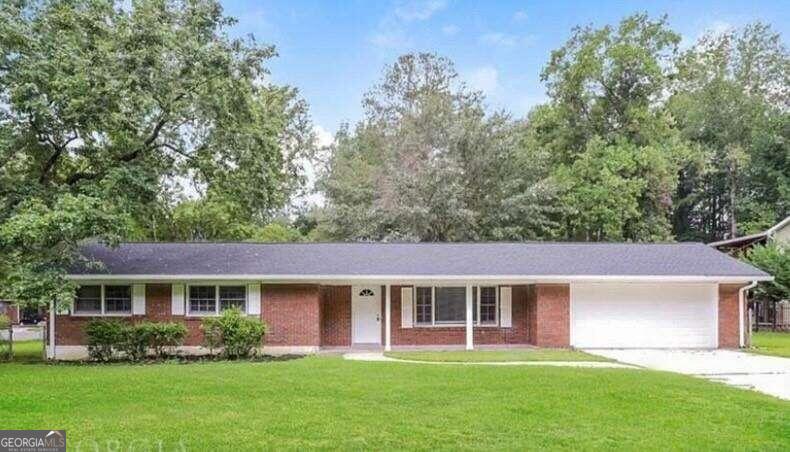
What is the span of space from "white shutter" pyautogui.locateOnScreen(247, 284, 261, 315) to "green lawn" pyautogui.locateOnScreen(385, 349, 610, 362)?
3883 mm

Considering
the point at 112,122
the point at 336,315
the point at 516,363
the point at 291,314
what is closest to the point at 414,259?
the point at 336,315

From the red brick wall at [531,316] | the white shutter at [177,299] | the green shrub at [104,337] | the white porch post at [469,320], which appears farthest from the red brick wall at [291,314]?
the red brick wall at [531,316]

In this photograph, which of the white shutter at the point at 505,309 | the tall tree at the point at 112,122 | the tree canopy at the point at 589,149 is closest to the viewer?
the tall tree at the point at 112,122

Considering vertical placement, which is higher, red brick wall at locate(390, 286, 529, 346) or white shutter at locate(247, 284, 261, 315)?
white shutter at locate(247, 284, 261, 315)

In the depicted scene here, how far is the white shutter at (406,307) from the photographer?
21.5 meters

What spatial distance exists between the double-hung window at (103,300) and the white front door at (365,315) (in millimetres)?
6392

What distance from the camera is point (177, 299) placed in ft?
65.3

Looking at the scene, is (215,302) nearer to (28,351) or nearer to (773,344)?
(28,351)

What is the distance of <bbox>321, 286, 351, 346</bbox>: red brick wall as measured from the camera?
21391 millimetres

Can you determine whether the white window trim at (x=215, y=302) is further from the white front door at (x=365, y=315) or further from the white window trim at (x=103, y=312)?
the white front door at (x=365, y=315)

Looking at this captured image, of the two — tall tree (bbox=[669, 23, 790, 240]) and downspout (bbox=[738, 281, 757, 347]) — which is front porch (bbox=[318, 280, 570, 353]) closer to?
downspout (bbox=[738, 281, 757, 347])

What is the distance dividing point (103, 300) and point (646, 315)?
618 inches

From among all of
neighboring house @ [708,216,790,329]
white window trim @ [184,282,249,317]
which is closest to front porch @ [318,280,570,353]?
white window trim @ [184,282,249,317]

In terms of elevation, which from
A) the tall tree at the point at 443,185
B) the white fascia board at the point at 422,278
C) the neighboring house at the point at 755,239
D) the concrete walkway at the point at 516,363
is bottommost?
the concrete walkway at the point at 516,363
